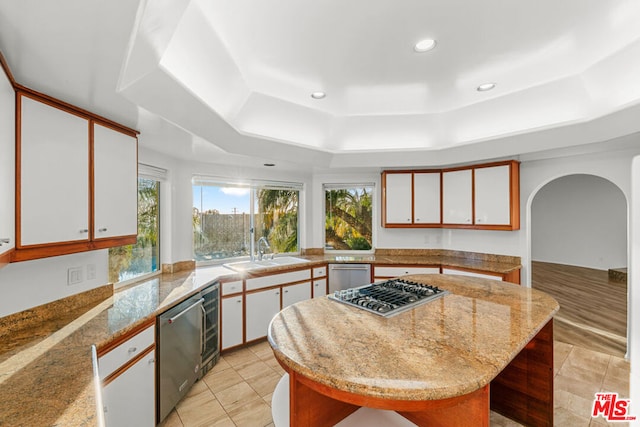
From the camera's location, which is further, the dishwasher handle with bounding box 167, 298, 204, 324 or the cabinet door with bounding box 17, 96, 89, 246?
the dishwasher handle with bounding box 167, 298, 204, 324

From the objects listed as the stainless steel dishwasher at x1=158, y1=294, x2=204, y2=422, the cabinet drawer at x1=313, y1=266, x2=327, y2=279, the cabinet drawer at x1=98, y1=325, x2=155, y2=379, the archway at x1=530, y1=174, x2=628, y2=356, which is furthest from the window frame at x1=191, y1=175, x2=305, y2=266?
the archway at x1=530, y1=174, x2=628, y2=356

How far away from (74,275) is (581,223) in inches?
362

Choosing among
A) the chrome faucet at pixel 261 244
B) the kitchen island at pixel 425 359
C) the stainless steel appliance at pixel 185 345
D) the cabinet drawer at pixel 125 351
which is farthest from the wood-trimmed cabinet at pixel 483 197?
the cabinet drawer at pixel 125 351

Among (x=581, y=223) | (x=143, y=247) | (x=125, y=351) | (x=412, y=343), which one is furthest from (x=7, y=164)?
(x=581, y=223)

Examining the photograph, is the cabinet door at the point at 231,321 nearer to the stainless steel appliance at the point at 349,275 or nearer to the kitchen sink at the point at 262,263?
the kitchen sink at the point at 262,263

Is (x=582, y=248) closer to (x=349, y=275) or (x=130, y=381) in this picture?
(x=349, y=275)

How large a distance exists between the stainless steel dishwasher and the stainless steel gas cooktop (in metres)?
1.19

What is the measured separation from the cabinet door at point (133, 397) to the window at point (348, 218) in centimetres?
292

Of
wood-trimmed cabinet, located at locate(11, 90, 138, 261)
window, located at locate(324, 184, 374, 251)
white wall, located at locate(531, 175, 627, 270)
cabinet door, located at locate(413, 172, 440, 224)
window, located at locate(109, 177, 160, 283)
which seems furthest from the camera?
white wall, located at locate(531, 175, 627, 270)

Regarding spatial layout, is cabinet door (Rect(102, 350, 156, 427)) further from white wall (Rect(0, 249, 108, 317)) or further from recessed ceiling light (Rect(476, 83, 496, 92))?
recessed ceiling light (Rect(476, 83, 496, 92))

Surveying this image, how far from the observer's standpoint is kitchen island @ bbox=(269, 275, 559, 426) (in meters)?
1.01

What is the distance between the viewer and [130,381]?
1.67m

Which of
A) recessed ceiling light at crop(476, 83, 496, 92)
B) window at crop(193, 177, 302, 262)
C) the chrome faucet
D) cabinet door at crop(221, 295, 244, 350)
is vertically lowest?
cabinet door at crop(221, 295, 244, 350)

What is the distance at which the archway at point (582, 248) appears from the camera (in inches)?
162
